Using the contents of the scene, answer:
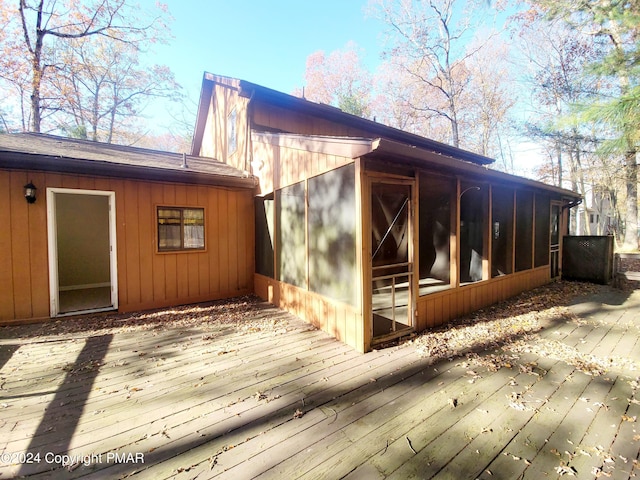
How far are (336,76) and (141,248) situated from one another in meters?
15.7

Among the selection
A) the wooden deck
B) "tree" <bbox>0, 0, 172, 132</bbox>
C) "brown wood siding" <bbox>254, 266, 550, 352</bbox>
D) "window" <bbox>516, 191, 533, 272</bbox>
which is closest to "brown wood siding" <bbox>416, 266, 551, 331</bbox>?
"brown wood siding" <bbox>254, 266, 550, 352</bbox>

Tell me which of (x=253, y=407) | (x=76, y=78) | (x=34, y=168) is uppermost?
(x=76, y=78)

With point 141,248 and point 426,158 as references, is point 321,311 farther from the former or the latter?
point 141,248

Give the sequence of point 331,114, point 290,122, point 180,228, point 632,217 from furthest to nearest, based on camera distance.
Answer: point 632,217 → point 331,114 → point 290,122 → point 180,228

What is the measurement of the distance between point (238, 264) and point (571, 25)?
8345 mm

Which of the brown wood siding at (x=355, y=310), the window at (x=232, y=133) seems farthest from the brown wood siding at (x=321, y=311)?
the window at (x=232, y=133)

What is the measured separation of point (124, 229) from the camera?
201 inches

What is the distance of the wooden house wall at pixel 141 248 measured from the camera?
437 centimetres

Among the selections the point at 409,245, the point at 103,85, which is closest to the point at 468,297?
the point at 409,245

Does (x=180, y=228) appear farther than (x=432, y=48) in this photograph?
No

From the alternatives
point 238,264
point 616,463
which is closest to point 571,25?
point 616,463

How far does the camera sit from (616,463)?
173 cm

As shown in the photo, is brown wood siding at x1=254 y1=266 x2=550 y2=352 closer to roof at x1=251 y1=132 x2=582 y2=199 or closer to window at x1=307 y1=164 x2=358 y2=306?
window at x1=307 y1=164 x2=358 y2=306

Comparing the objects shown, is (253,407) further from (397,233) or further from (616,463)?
(397,233)
